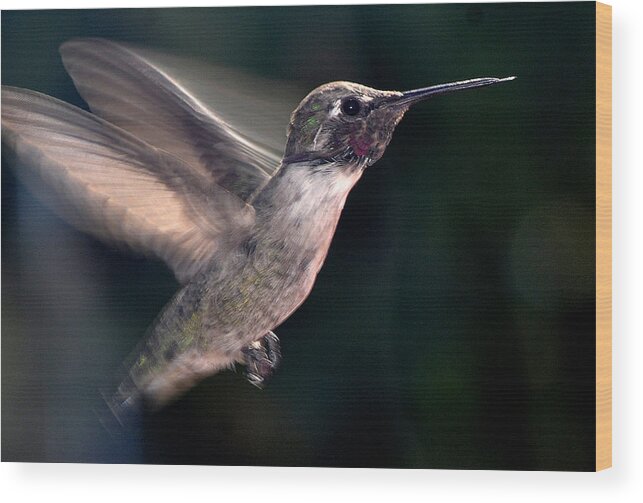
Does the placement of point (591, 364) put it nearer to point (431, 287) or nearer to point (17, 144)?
point (431, 287)

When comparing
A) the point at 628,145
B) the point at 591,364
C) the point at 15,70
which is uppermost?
the point at 15,70

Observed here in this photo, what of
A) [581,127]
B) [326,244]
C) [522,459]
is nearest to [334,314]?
[326,244]

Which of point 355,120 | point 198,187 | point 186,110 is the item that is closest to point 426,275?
point 355,120

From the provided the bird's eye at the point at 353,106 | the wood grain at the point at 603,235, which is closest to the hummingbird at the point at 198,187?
the bird's eye at the point at 353,106

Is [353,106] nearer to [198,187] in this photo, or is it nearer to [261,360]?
[198,187]

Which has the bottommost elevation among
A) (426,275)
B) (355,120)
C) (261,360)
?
(261,360)

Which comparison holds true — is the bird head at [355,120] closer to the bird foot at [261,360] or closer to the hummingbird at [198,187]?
the hummingbird at [198,187]
